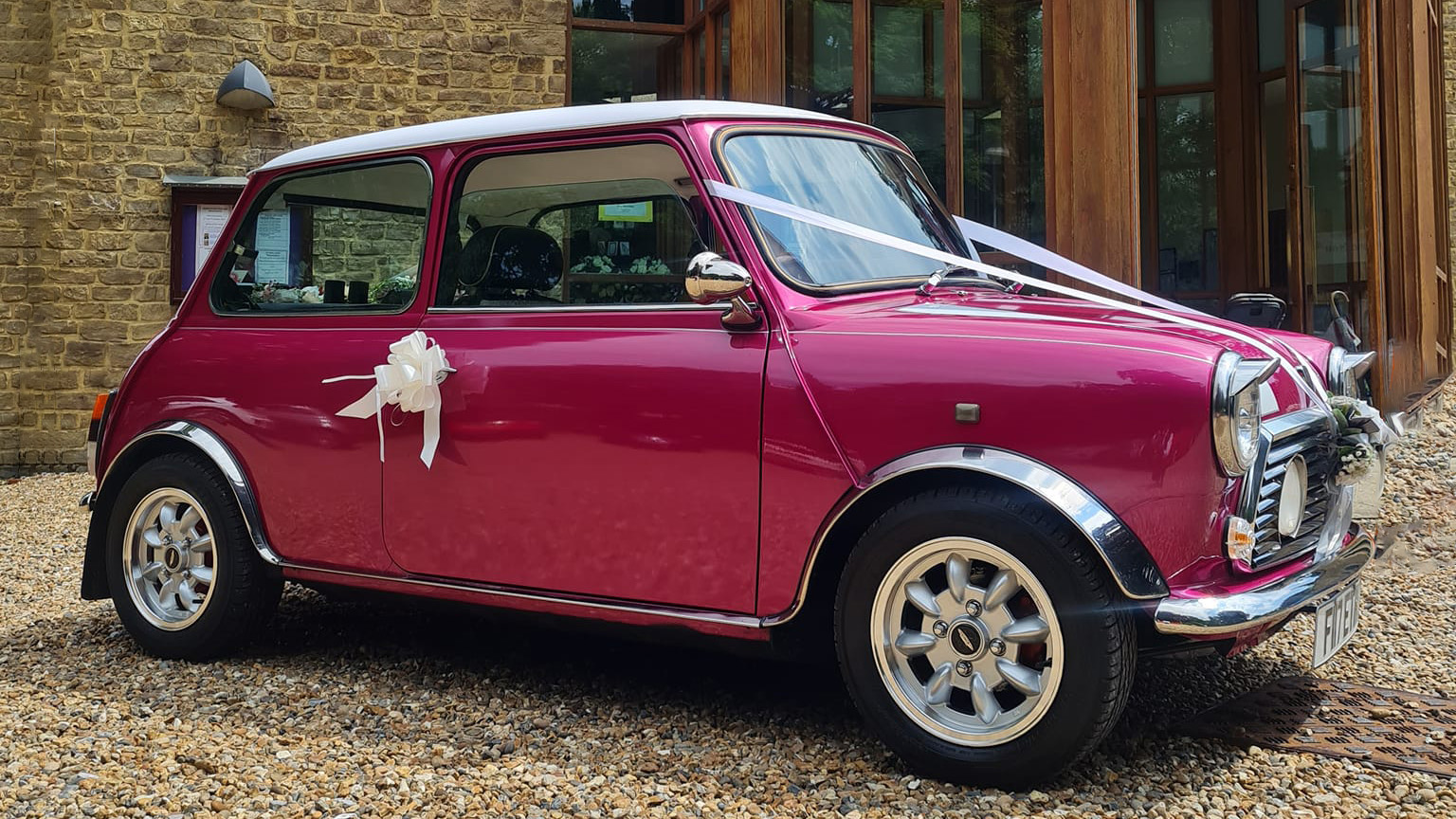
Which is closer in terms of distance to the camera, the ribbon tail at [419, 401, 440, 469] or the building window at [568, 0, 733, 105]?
the ribbon tail at [419, 401, 440, 469]

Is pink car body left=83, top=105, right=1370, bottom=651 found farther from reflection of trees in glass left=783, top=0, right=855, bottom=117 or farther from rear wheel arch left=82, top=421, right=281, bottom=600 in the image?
reflection of trees in glass left=783, top=0, right=855, bottom=117

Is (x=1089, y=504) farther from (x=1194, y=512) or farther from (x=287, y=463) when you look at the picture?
(x=287, y=463)

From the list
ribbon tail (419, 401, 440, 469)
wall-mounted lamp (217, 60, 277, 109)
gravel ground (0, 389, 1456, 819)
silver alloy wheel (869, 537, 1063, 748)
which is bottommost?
gravel ground (0, 389, 1456, 819)

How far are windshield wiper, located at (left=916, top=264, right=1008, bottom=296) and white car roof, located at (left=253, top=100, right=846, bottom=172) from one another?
0.61 meters

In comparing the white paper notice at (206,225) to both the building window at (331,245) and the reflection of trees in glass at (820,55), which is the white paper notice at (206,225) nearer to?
the reflection of trees in glass at (820,55)

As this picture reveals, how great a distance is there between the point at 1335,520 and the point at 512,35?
32.4 ft

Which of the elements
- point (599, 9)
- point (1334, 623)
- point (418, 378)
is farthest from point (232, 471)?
point (599, 9)

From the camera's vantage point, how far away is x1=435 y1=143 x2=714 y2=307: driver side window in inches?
146

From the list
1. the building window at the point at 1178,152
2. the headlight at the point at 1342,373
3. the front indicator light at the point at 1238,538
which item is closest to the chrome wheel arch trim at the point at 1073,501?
the front indicator light at the point at 1238,538

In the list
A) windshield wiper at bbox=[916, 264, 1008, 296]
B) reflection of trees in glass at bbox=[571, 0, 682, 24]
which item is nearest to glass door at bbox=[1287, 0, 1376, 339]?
reflection of trees in glass at bbox=[571, 0, 682, 24]

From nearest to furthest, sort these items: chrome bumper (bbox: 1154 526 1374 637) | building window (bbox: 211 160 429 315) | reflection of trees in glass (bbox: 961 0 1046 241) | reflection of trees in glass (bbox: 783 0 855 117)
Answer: chrome bumper (bbox: 1154 526 1374 637), building window (bbox: 211 160 429 315), reflection of trees in glass (bbox: 961 0 1046 241), reflection of trees in glass (bbox: 783 0 855 117)

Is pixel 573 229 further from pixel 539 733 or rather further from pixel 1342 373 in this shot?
pixel 1342 373

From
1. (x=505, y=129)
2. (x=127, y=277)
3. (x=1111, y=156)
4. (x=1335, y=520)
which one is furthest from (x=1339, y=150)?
(x=127, y=277)

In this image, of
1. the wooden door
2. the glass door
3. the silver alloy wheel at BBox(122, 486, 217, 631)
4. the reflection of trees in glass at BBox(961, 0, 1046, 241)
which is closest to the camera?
the silver alloy wheel at BBox(122, 486, 217, 631)
